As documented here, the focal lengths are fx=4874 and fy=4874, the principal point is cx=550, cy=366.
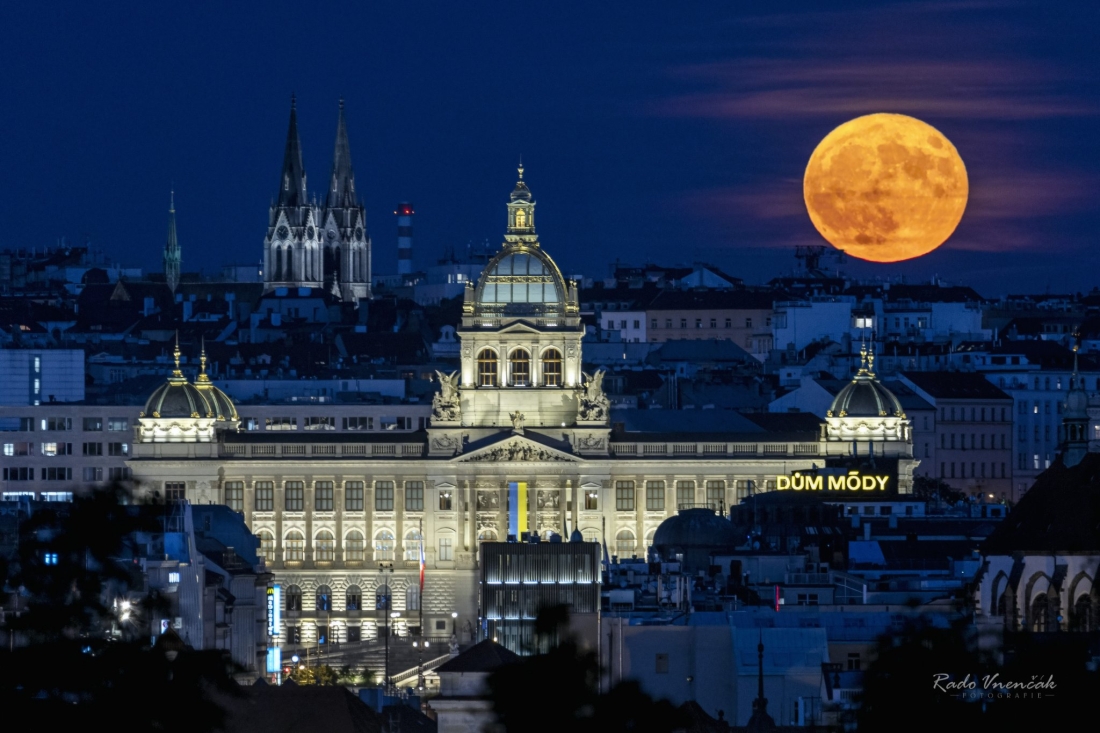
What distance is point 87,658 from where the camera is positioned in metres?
73.3

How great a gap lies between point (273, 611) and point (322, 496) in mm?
19199

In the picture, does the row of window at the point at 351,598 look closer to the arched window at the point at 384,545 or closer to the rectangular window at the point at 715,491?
the arched window at the point at 384,545

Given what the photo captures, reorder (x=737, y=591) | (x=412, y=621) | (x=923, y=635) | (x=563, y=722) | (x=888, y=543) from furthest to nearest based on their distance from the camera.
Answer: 1. (x=412, y=621)
2. (x=888, y=543)
3. (x=737, y=591)
4. (x=923, y=635)
5. (x=563, y=722)

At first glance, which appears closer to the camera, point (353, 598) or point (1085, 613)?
point (1085, 613)

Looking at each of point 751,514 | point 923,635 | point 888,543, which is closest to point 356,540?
point 751,514

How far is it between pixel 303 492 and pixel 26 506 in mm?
41337

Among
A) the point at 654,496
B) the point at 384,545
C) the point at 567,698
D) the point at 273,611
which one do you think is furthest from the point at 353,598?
the point at 567,698

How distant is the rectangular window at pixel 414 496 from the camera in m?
185

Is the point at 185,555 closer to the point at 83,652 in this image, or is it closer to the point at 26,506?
the point at 26,506

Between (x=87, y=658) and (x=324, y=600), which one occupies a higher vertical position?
(x=324, y=600)

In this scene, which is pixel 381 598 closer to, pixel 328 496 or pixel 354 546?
pixel 354 546

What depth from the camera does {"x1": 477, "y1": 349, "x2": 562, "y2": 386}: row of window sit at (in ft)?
606

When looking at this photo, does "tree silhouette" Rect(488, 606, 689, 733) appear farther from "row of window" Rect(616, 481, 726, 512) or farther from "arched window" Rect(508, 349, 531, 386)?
"arched window" Rect(508, 349, 531, 386)

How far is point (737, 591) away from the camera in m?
138
